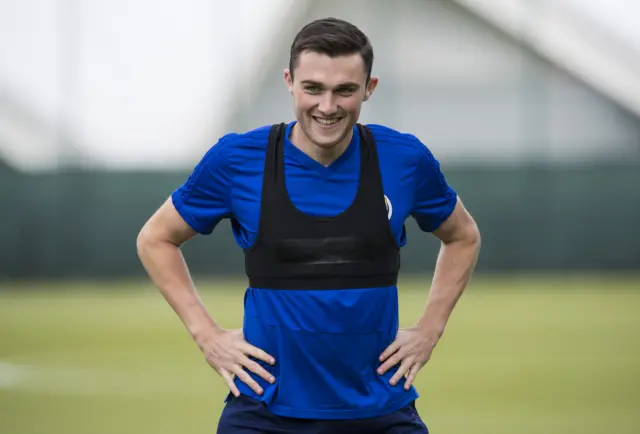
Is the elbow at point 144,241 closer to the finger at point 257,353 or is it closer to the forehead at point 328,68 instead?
the finger at point 257,353

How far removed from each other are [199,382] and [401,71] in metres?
8.13

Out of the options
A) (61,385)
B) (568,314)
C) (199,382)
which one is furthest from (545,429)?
(568,314)

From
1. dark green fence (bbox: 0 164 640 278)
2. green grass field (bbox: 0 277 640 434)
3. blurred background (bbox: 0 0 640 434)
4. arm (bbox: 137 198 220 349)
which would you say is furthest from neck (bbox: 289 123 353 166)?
dark green fence (bbox: 0 164 640 278)

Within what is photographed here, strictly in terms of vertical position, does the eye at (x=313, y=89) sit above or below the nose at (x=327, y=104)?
above

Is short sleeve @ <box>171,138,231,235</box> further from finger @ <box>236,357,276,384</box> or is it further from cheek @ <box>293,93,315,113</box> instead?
finger @ <box>236,357,276,384</box>

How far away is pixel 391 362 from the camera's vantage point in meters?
3.06

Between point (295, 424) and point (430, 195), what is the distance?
770 millimetres

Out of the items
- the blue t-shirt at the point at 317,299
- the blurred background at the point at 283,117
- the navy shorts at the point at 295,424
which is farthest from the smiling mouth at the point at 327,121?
the blurred background at the point at 283,117

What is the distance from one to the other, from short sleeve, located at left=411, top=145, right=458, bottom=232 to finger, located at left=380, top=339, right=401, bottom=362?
15.3 inches

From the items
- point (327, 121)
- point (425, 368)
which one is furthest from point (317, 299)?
point (425, 368)

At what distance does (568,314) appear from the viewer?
1123 cm

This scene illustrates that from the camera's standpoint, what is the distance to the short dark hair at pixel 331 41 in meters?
2.96

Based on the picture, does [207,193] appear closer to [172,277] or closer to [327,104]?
[172,277]

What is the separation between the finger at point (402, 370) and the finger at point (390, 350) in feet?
0.16
